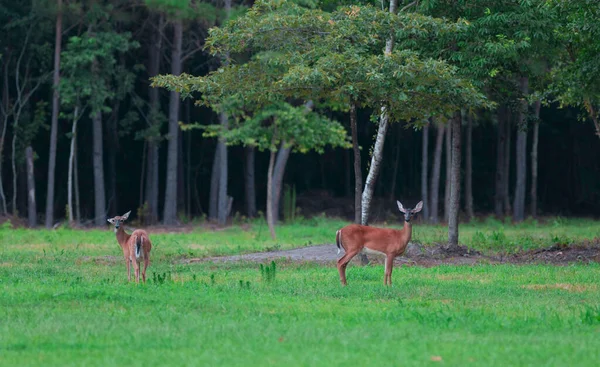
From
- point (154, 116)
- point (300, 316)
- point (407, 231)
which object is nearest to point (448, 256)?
point (407, 231)

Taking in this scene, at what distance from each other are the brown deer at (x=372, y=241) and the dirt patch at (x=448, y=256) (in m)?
5.04

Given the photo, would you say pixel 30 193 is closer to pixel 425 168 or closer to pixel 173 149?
pixel 173 149

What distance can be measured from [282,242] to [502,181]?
17.1 m

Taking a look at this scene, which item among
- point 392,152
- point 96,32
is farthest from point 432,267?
point 392,152

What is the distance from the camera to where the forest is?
64.4ft

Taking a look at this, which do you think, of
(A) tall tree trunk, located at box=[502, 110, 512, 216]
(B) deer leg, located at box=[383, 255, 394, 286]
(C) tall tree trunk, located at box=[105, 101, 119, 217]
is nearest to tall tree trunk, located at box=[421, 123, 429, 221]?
(A) tall tree trunk, located at box=[502, 110, 512, 216]

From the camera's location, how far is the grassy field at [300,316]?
9703mm

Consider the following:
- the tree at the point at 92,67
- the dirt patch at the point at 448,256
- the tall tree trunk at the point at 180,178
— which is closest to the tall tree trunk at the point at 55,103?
the tree at the point at 92,67

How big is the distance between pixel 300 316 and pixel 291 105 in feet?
71.2

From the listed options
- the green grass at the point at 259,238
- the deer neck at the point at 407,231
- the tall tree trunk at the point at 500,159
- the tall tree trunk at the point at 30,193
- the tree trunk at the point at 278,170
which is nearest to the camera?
the deer neck at the point at 407,231

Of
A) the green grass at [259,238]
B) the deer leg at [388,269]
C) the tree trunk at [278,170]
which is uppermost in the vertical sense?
the tree trunk at [278,170]

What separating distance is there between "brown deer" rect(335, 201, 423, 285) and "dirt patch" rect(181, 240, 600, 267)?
504 centimetres

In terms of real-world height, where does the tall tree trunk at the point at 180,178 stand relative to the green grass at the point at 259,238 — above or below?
above

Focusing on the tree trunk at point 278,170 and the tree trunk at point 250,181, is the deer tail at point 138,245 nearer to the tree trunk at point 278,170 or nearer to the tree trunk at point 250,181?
the tree trunk at point 278,170
